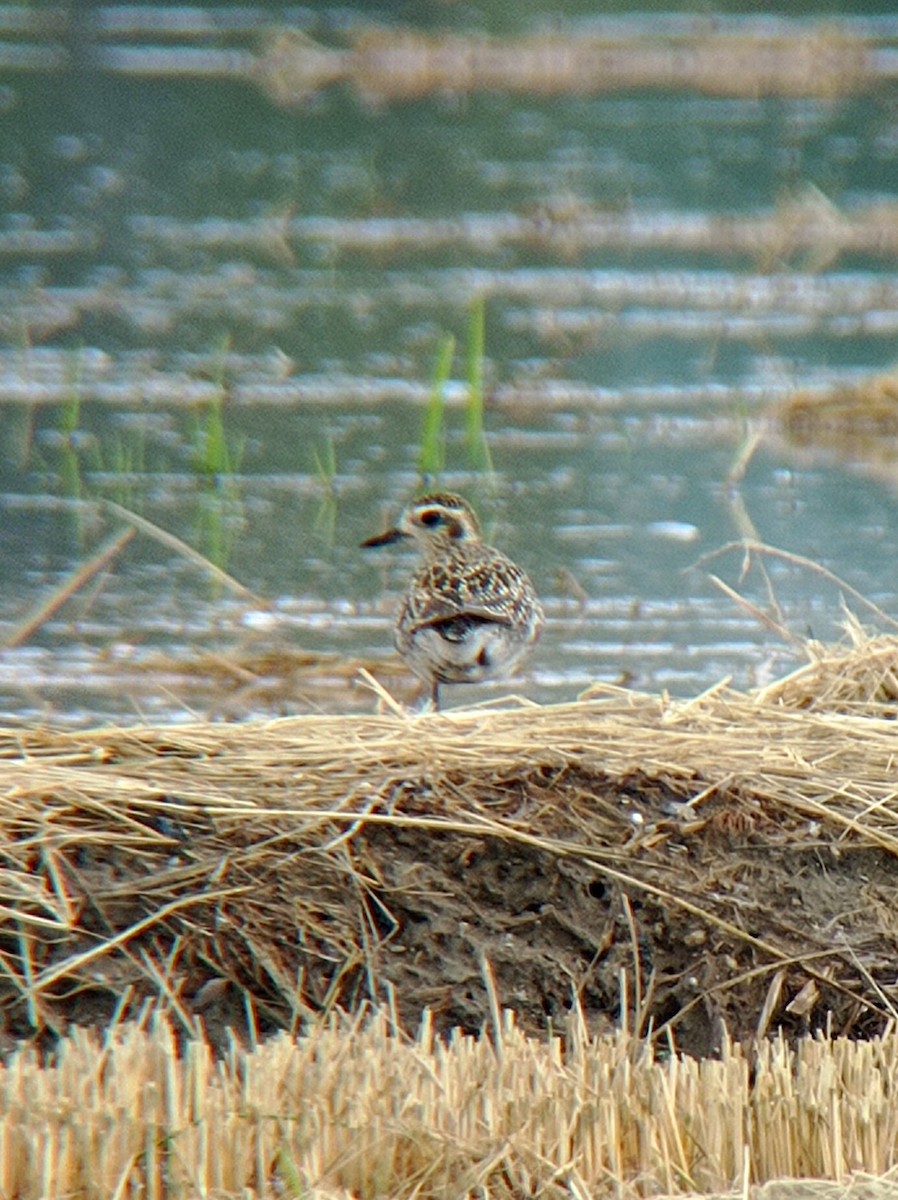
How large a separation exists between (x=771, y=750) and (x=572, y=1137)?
77.8 inches

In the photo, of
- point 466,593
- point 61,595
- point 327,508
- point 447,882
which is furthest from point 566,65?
point 447,882

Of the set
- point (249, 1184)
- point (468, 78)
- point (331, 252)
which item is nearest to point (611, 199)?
point (331, 252)

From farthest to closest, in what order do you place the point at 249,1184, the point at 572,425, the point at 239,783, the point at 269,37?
the point at 269,37, the point at 572,425, the point at 239,783, the point at 249,1184

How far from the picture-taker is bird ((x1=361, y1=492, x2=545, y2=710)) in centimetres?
703

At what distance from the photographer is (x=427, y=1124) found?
152 inches

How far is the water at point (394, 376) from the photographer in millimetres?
8328

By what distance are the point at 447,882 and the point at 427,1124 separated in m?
1.40

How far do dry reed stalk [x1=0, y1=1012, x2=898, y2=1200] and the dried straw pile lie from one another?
77 centimetres

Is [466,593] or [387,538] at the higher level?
[466,593]

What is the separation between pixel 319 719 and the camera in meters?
5.91

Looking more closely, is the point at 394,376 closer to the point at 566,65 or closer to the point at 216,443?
the point at 216,443

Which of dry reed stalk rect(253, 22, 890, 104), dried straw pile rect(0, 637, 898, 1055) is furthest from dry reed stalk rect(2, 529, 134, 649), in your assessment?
dry reed stalk rect(253, 22, 890, 104)

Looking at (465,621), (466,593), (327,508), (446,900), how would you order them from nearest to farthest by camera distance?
1. (446,900)
2. (465,621)
3. (466,593)
4. (327,508)

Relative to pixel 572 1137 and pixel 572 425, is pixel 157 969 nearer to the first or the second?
pixel 572 1137
